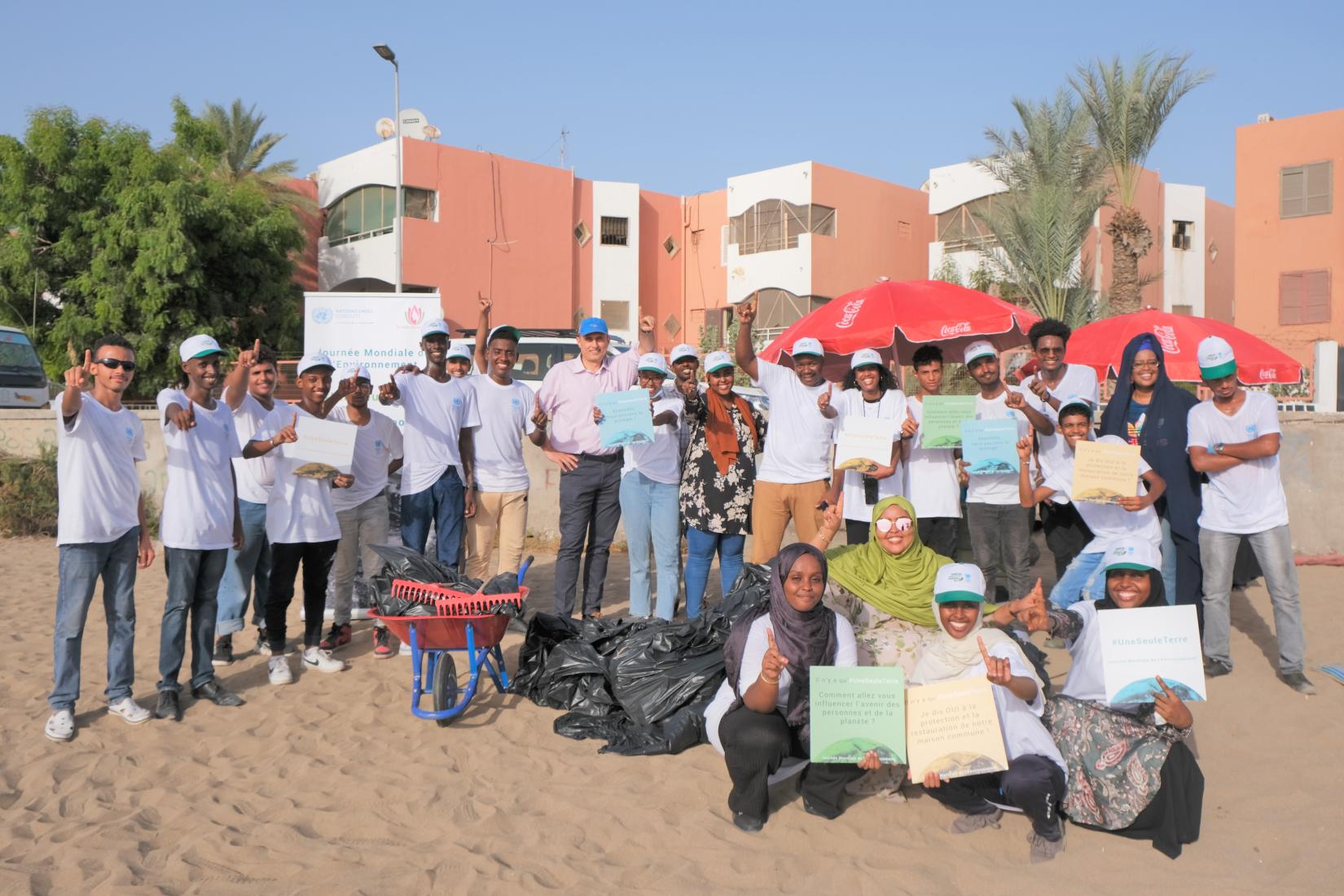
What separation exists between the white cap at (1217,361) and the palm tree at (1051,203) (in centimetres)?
1513

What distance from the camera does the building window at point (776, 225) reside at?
30.0m

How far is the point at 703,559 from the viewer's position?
21.9 feet

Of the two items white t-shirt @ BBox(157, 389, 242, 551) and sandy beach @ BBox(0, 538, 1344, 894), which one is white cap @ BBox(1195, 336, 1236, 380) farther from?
white t-shirt @ BBox(157, 389, 242, 551)

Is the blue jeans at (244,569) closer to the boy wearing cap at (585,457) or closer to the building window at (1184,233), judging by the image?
the boy wearing cap at (585,457)

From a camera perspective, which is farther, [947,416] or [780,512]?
[780,512]

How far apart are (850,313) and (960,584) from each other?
5382 millimetres

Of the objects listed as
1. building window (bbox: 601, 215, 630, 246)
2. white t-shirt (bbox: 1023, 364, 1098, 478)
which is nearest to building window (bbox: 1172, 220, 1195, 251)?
building window (bbox: 601, 215, 630, 246)

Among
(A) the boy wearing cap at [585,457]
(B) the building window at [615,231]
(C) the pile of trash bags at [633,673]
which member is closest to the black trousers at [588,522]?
(A) the boy wearing cap at [585,457]

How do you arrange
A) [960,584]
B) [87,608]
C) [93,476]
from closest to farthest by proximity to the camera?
1. [960,584]
2. [93,476]
3. [87,608]

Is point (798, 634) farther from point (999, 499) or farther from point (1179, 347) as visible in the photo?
point (1179, 347)

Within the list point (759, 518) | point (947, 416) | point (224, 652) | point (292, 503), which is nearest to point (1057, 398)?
point (947, 416)

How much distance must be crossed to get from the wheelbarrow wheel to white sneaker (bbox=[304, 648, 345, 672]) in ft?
3.35

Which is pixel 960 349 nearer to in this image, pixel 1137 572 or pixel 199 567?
pixel 1137 572

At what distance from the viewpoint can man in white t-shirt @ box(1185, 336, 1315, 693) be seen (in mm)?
5445
